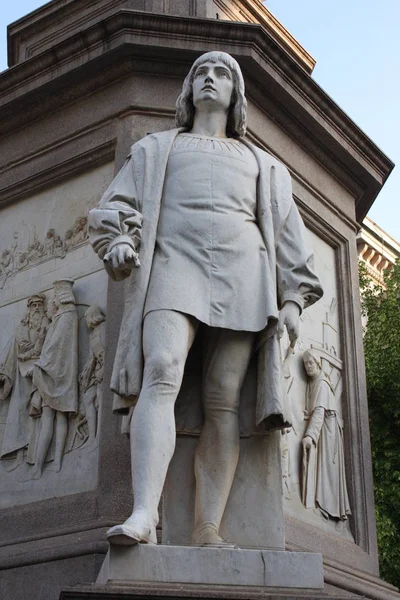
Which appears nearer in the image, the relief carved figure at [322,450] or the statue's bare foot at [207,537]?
the statue's bare foot at [207,537]

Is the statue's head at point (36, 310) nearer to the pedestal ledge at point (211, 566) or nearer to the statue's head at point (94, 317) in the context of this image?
the statue's head at point (94, 317)

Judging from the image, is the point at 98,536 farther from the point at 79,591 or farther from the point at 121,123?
the point at 121,123

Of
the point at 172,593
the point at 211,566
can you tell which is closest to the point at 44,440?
the point at 211,566

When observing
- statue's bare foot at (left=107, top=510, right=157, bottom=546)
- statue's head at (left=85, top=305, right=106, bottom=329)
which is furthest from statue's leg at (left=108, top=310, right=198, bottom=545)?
statue's head at (left=85, top=305, right=106, bottom=329)

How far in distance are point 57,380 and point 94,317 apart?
2.05ft

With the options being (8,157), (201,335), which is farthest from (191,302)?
(8,157)

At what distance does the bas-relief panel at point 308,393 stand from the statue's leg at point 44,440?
203 centimetres

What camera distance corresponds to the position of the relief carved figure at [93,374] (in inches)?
336

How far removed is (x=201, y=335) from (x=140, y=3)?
6.20 meters

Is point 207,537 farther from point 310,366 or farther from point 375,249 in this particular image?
point 375,249

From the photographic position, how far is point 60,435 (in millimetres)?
8688

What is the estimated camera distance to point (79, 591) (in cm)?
507

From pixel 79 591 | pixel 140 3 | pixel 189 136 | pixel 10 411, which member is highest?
pixel 140 3

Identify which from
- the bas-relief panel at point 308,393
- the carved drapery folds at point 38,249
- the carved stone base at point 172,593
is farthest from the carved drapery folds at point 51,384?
the carved stone base at point 172,593
